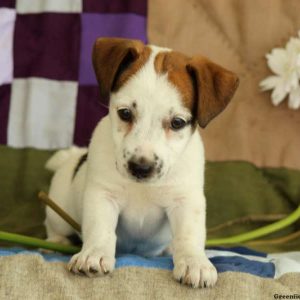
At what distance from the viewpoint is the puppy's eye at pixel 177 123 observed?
6.07 ft

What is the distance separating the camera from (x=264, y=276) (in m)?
1.89

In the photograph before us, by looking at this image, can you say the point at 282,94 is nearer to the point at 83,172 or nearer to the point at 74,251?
the point at 83,172

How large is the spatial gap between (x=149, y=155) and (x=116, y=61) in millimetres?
343

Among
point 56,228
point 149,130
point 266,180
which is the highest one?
point 149,130

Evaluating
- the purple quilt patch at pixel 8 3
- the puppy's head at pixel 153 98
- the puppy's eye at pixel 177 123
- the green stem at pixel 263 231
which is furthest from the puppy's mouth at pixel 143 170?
the purple quilt patch at pixel 8 3

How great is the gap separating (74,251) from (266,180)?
118cm

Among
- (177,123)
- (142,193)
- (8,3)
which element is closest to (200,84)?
(177,123)

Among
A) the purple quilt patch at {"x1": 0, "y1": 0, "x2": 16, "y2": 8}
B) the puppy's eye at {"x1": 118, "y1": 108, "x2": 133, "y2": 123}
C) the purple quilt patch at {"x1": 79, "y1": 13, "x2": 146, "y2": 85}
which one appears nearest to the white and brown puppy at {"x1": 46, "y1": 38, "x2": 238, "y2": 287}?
the puppy's eye at {"x1": 118, "y1": 108, "x2": 133, "y2": 123}

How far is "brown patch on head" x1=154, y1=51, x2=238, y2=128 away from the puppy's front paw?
52 centimetres

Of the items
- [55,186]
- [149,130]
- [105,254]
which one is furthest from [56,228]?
[149,130]

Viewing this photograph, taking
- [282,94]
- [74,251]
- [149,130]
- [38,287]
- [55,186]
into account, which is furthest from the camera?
[282,94]

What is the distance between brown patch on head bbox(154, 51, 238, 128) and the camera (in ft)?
6.13

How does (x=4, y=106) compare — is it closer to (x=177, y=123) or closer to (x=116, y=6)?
(x=116, y=6)

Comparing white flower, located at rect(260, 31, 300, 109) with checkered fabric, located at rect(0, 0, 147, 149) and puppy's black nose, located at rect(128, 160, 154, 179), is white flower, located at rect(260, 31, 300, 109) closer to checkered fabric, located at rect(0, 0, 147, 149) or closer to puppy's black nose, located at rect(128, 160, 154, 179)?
checkered fabric, located at rect(0, 0, 147, 149)
